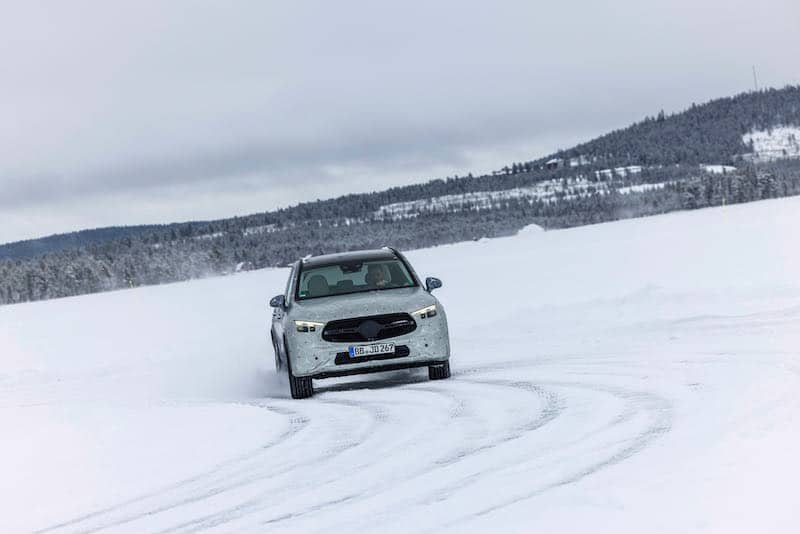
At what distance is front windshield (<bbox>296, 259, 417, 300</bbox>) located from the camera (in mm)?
13586

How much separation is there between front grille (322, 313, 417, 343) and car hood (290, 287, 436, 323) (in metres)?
0.06

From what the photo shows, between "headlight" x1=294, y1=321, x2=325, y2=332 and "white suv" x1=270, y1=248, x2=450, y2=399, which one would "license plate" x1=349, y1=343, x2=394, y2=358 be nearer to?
"white suv" x1=270, y1=248, x2=450, y2=399

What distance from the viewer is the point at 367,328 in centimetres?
1234

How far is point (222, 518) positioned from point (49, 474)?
2.66 metres

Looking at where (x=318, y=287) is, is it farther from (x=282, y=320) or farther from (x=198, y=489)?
(x=198, y=489)

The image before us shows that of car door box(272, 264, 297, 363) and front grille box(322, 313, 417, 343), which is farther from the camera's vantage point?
car door box(272, 264, 297, 363)

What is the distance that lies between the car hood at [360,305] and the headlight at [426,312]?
42 mm

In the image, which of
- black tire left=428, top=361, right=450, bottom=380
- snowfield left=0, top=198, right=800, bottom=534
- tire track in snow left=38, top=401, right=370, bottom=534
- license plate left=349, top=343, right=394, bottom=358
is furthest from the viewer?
black tire left=428, top=361, right=450, bottom=380

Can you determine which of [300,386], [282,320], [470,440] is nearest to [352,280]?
[282,320]

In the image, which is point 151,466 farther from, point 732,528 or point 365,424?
point 732,528

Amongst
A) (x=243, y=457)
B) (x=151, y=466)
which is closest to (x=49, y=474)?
(x=151, y=466)

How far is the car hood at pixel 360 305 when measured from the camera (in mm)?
12414

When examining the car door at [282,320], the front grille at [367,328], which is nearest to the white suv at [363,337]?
the front grille at [367,328]

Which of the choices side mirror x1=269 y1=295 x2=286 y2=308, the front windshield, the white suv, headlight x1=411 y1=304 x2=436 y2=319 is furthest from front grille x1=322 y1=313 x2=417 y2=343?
side mirror x1=269 y1=295 x2=286 y2=308
